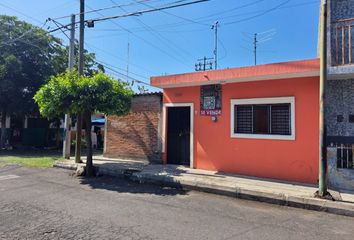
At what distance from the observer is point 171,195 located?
24.5 feet

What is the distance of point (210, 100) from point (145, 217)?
5.78 metres

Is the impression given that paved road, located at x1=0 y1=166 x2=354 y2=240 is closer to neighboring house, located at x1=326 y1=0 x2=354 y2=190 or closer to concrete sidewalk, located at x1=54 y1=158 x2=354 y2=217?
concrete sidewalk, located at x1=54 y1=158 x2=354 y2=217

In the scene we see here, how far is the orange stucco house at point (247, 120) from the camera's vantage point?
27.5 feet

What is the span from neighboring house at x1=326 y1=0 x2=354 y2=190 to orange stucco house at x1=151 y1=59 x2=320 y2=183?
47 cm

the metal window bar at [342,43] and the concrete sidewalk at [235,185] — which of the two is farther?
the metal window bar at [342,43]

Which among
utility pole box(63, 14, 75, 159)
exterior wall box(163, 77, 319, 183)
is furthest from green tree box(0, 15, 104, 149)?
exterior wall box(163, 77, 319, 183)

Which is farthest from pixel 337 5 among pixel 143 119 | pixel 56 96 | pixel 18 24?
pixel 18 24

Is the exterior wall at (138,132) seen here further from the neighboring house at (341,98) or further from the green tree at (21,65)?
the green tree at (21,65)

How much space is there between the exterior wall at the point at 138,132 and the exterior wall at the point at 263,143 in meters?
1.66

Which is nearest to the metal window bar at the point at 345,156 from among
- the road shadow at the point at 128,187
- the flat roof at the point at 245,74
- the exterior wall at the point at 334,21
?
the exterior wall at the point at 334,21

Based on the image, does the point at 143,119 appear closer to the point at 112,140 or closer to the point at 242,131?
the point at 112,140

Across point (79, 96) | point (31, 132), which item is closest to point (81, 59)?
point (79, 96)

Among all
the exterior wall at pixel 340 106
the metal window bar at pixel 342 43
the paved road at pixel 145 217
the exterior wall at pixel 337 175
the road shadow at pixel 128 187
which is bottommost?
the paved road at pixel 145 217

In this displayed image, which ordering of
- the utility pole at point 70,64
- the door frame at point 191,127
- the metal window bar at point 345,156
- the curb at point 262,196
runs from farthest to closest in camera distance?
the utility pole at point 70,64, the door frame at point 191,127, the metal window bar at point 345,156, the curb at point 262,196
